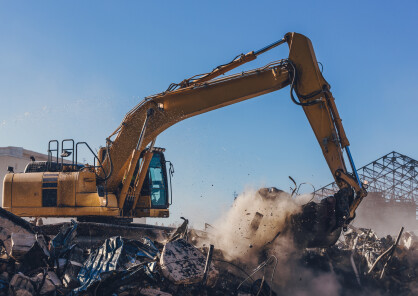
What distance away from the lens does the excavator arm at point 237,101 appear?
8.04 metres

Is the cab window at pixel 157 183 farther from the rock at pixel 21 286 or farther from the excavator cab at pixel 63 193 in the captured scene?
the rock at pixel 21 286

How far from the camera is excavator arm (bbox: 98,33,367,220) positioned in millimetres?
8039

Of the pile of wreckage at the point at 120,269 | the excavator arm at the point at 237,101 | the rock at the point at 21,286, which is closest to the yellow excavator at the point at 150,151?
the excavator arm at the point at 237,101

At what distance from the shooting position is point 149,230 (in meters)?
9.45

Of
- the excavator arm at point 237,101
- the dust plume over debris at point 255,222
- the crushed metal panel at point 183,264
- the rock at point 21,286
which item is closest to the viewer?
the rock at point 21,286

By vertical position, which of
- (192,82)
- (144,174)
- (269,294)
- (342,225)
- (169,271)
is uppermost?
(192,82)

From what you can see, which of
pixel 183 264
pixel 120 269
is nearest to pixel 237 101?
pixel 183 264

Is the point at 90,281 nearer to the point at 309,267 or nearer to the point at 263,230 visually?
the point at 263,230

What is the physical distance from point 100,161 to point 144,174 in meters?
1.02

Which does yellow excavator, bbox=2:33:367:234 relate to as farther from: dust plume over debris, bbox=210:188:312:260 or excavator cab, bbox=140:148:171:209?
dust plume over debris, bbox=210:188:312:260

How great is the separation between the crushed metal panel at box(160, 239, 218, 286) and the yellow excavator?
245 centimetres

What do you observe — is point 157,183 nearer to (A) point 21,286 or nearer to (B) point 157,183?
(B) point 157,183

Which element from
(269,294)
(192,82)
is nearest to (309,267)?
(269,294)

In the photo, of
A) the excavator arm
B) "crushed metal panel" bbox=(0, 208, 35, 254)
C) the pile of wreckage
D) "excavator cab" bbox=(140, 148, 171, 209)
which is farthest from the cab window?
"crushed metal panel" bbox=(0, 208, 35, 254)
